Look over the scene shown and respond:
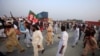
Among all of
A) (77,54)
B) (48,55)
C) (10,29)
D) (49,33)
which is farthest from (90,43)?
(49,33)

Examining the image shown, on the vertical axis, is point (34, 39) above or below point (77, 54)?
above

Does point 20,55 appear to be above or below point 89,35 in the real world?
below

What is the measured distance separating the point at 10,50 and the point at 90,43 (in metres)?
3.67

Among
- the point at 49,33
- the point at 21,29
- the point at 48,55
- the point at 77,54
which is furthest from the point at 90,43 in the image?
the point at 21,29

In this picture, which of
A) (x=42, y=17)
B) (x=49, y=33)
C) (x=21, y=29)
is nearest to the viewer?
(x=49, y=33)

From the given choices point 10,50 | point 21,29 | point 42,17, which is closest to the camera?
point 10,50

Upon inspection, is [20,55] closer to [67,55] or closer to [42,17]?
[67,55]

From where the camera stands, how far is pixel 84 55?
381 inches

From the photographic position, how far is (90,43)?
963cm

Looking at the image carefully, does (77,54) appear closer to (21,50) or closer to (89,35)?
(89,35)

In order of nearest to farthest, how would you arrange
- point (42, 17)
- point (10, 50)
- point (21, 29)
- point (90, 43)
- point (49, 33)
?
point (90, 43) < point (10, 50) < point (49, 33) < point (21, 29) < point (42, 17)

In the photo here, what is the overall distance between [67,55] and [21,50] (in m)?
2.18

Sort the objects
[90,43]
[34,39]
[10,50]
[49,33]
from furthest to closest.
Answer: [49,33], [10,50], [90,43], [34,39]

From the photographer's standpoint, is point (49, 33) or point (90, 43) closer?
point (90, 43)
